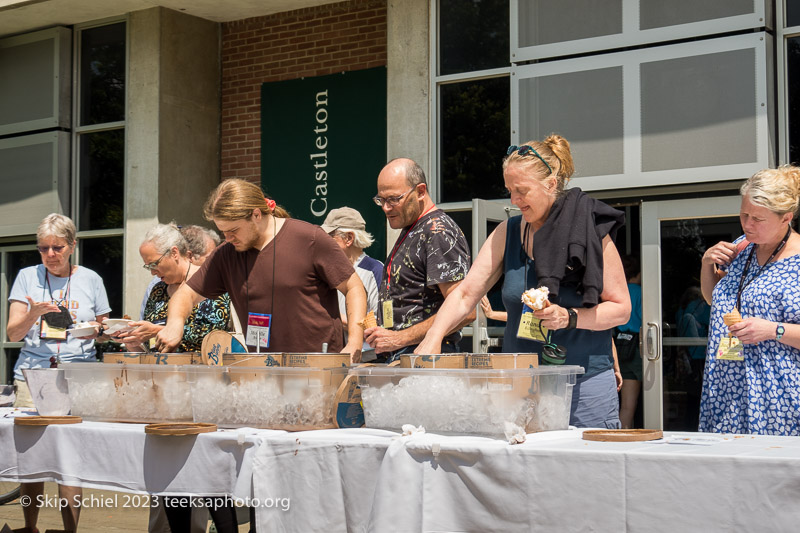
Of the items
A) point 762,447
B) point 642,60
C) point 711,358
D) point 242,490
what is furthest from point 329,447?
point 642,60

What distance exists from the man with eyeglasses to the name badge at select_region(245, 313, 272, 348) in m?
0.37

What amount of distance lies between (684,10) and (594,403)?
3905 mm

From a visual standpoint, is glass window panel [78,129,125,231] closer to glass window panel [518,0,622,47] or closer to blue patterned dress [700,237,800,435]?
glass window panel [518,0,622,47]

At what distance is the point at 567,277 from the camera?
9.43ft

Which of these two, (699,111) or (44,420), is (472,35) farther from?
(44,420)

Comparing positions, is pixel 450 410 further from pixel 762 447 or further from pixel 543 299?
pixel 762 447

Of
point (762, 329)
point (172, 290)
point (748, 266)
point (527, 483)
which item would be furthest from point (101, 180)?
point (527, 483)

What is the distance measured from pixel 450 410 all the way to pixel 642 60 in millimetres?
4215

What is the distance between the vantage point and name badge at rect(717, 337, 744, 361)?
3.25 metres

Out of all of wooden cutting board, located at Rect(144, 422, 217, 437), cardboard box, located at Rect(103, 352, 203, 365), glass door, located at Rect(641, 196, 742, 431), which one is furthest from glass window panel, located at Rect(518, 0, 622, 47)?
wooden cutting board, located at Rect(144, 422, 217, 437)

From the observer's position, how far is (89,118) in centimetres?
874

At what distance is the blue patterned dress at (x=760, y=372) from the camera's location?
124 inches

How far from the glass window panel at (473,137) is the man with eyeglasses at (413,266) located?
121 inches

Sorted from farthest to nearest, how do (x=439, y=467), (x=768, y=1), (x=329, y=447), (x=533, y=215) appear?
(x=768, y=1)
(x=533, y=215)
(x=329, y=447)
(x=439, y=467)
